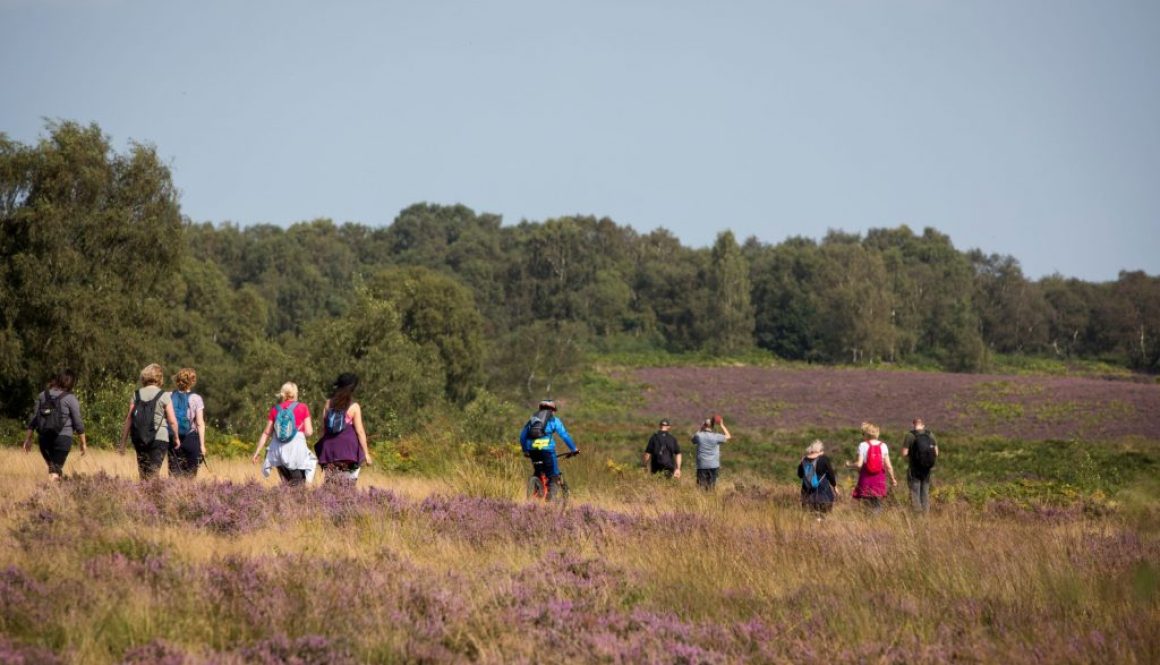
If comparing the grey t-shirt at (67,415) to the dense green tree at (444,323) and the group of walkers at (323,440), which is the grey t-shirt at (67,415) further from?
the dense green tree at (444,323)

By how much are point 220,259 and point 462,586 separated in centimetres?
11517

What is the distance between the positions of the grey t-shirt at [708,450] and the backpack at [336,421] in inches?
352

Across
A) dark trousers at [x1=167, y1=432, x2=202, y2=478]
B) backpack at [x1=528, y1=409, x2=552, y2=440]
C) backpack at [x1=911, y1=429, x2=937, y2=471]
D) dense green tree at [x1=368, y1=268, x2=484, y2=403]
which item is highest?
dense green tree at [x1=368, y1=268, x2=484, y2=403]

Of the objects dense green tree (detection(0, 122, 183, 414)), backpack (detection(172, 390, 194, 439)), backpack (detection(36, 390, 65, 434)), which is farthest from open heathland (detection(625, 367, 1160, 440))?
backpack (detection(36, 390, 65, 434))

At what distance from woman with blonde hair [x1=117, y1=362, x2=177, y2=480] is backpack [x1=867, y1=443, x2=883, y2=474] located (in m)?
9.30

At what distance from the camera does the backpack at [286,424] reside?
12602 mm

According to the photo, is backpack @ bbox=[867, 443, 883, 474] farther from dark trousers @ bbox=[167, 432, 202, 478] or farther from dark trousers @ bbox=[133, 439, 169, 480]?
dark trousers @ bbox=[133, 439, 169, 480]

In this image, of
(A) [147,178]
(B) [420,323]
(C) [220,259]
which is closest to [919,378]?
(B) [420,323]

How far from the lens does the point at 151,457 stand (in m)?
12.9

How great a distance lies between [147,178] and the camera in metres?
38.4

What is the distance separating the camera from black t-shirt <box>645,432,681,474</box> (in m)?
20.7

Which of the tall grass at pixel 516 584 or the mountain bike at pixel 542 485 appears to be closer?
the tall grass at pixel 516 584

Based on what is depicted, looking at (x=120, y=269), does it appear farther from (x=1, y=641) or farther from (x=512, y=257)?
(x=512, y=257)

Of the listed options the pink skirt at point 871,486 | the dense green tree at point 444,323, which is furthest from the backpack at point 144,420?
the dense green tree at point 444,323
